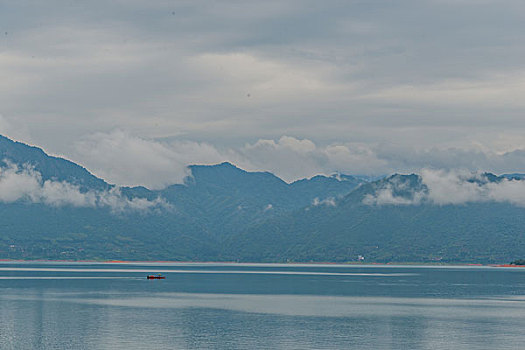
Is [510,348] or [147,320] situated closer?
[510,348]

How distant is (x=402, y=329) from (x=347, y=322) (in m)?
15.6

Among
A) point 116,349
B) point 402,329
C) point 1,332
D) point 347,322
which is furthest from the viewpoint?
point 347,322

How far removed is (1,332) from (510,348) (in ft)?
309

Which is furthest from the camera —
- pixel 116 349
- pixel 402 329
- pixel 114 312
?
pixel 114 312

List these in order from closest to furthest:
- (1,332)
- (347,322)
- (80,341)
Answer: (80,341), (1,332), (347,322)

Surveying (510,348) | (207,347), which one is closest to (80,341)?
(207,347)

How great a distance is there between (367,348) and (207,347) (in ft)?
90.1

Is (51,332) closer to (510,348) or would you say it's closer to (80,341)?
(80,341)

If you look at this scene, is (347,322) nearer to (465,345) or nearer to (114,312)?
(465,345)

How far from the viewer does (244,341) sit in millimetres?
142625

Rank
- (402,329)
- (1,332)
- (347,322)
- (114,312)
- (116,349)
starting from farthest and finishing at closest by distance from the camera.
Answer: (114,312) → (347,322) → (402,329) → (1,332) → (116,349)

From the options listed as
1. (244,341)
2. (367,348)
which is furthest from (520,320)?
(244,341)

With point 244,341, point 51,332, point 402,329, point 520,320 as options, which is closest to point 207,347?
point 244,341

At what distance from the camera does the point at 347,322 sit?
573 feet
